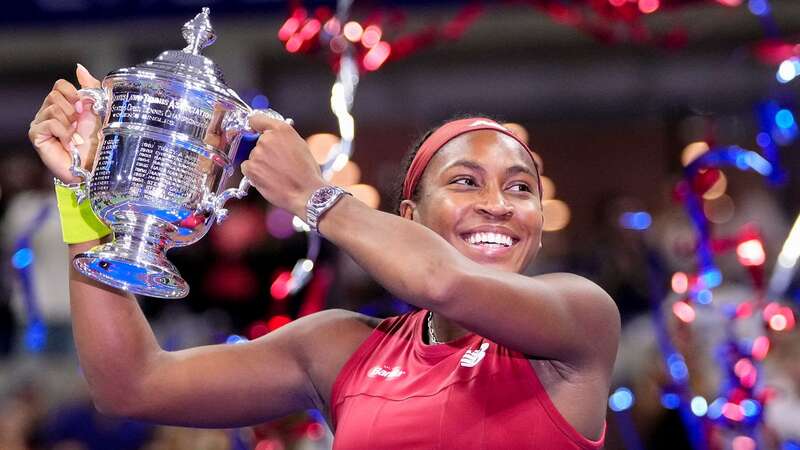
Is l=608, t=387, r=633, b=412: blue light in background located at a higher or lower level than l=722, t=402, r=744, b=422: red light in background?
lower

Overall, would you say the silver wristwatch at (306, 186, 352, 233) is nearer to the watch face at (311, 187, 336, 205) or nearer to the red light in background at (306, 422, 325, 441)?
the watch face at (311, 187, 336, 205)

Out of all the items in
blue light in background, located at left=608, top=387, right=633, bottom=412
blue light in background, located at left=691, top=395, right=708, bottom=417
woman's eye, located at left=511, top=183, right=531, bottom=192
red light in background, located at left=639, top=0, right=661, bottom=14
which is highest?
red light in background, located at left=639, top=0, right=661, bottom=14

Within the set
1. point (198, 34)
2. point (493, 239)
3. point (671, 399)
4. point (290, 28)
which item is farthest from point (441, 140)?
point (671, 399)

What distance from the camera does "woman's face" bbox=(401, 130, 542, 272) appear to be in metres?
1.91

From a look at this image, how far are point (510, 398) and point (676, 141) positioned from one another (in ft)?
12.1

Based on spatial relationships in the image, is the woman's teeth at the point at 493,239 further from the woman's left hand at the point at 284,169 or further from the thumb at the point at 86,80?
the thumb at the point at 86,80

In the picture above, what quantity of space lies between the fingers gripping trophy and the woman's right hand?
117 mm

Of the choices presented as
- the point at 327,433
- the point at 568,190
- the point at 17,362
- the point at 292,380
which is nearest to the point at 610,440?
the point at 327,433

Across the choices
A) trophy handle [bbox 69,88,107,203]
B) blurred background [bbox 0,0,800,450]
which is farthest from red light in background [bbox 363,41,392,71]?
trophy handle [bbox 69,88,107,203]

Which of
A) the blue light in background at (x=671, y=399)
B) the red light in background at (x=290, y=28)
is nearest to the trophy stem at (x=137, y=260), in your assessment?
the red light in background at (x=290, y=28)

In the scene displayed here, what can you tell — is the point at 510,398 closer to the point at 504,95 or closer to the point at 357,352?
the point at 357,352

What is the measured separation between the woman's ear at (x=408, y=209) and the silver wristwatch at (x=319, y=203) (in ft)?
1.53

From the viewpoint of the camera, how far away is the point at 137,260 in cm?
174

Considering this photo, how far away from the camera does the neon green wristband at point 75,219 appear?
193 centimetres
